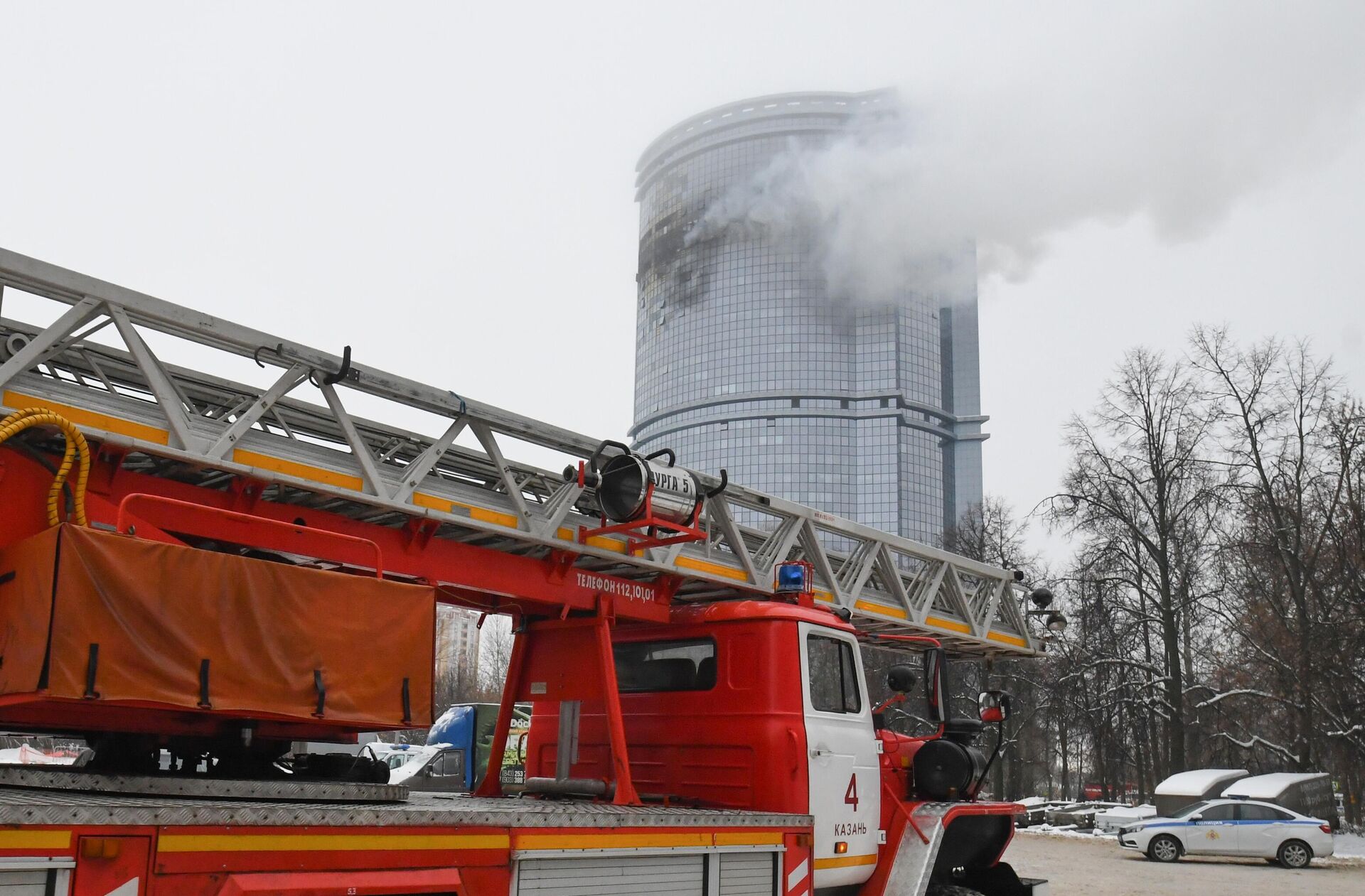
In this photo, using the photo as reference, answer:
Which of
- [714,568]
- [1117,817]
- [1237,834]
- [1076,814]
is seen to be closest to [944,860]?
[714,568]

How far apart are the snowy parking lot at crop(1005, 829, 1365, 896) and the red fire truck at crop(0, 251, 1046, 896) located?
11733 mm

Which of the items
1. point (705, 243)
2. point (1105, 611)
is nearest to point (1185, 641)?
point (1105, 611)

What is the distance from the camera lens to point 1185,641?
1444 inches

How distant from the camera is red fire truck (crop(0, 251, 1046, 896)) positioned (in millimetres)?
4531

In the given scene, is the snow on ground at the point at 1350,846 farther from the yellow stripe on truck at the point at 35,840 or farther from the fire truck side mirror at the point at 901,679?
the yellow stripe on truck at the point at 35,840

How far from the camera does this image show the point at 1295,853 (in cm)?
2402

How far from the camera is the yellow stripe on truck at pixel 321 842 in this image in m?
4.22

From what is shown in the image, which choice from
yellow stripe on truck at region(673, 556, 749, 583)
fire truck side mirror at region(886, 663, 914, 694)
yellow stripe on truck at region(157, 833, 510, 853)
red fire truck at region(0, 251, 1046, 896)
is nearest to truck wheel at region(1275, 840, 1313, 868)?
red fire truck at region(0, 251, 1046, 896)

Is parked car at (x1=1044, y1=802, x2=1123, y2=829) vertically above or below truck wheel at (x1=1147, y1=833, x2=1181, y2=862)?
below

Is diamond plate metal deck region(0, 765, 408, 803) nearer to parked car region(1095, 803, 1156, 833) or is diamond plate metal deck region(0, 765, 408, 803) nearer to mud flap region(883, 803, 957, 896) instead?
mud flap region(883, 803, 957, 896)

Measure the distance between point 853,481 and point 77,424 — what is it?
345ft

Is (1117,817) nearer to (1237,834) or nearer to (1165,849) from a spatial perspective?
(1165,849)

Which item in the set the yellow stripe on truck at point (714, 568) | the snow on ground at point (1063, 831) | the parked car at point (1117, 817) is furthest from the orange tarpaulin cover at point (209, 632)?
the parked car at point (1117, 817)

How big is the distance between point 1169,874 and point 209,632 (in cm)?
2163
